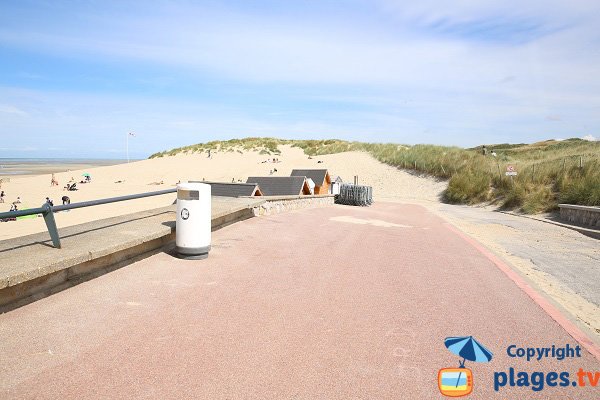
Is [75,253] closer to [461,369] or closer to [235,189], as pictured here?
[461,369]

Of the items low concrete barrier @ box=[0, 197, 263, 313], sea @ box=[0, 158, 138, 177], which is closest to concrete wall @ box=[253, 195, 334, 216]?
low concrete barrier @ box=[0, 197, 263, 313]

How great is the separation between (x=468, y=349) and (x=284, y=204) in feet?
31.6

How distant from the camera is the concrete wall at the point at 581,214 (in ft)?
46.3

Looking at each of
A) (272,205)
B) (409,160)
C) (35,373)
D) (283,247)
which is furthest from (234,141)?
(35,373)

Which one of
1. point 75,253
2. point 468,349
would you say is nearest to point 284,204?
point 75,253

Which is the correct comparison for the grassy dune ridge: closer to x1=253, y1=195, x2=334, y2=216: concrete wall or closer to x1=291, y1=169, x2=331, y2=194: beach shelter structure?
x1=291, y1=169, x2=331, y2=194: beach shelter structure

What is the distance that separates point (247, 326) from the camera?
13.1ft

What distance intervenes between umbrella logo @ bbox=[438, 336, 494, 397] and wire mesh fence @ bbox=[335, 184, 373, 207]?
18.3m

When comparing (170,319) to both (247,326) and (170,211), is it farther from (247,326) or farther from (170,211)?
(170,211)

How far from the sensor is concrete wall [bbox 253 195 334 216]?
452 inches

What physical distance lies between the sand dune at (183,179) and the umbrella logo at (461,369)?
14077mm

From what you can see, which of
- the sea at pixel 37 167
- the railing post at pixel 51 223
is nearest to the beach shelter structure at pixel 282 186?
the railing post at pixel 51 223

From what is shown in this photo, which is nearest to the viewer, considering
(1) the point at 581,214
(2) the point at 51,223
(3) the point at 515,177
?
(2) the point at 51,223

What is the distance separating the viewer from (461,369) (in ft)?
11.2
